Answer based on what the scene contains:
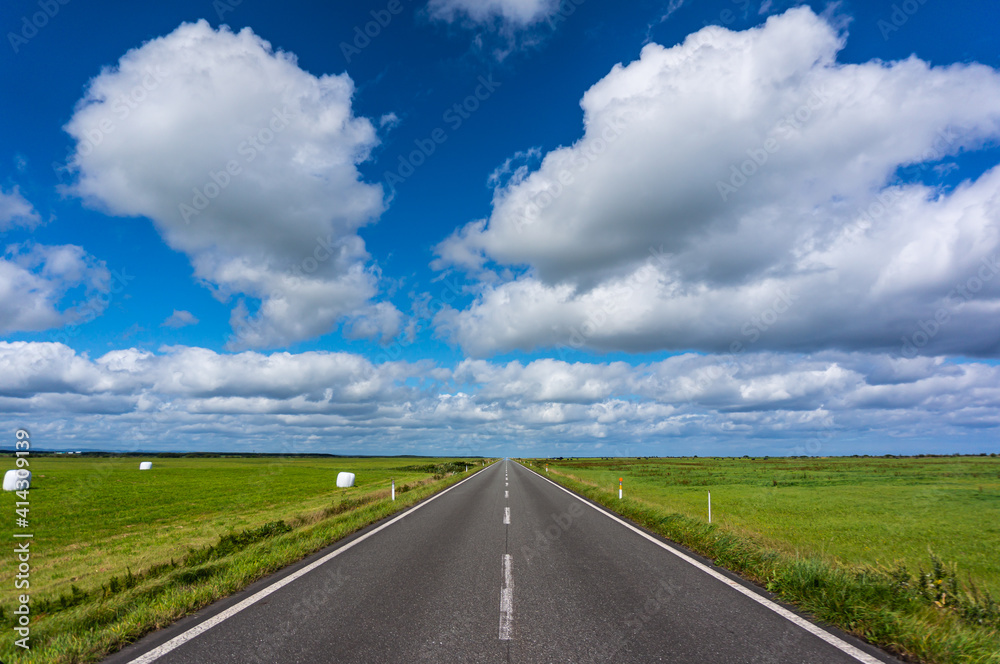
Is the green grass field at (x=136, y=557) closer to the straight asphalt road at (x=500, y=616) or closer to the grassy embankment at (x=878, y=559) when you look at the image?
the straight asphalt road at (x=500, y=616)

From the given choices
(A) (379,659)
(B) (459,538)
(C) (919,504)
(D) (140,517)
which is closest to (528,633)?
(A) (379,659)

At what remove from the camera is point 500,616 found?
5516 millimetres

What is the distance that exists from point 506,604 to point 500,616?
480 millimetres

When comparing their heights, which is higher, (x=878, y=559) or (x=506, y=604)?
(x=506, y=604)

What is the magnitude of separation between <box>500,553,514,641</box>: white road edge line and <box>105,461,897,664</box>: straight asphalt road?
23mm

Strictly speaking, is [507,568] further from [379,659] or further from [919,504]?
[919,504]

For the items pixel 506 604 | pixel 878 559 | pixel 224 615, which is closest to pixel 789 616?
pixel 506 604

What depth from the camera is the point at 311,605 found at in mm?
5949

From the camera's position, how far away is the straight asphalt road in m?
4.47

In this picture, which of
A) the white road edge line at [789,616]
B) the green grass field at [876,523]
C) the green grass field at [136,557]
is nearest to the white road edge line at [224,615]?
the green grass field at [136,557]

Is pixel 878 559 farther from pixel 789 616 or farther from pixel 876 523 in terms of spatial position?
pixel 876 523

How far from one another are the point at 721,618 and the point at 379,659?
3890 mm

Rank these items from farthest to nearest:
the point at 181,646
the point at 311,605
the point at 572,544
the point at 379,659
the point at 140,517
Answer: the point at 140,517 → the point at 572,544 → the point at 311,605 → the point at 181,646 → the point at 379,659

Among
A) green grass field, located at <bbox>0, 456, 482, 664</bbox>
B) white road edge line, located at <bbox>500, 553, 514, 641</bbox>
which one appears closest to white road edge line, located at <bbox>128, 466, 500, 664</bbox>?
green grass field, located at <bbox>0, 456, 482, 664</bbox>
